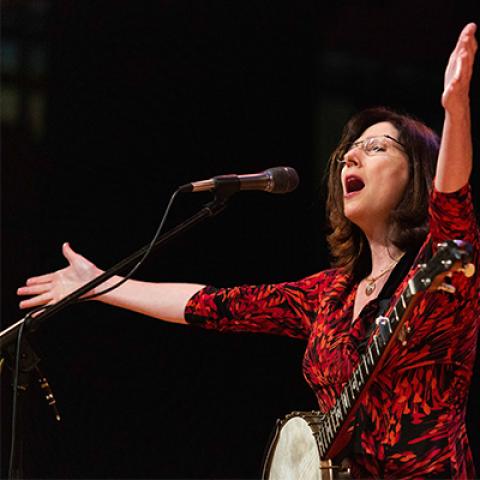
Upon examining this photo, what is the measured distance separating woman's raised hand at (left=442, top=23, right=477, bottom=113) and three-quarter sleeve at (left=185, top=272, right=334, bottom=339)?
874 millimetres

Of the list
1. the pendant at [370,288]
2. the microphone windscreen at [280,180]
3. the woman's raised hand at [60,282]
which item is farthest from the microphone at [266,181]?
the woman's raised hand at [60,282]

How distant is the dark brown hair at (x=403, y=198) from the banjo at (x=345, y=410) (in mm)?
382

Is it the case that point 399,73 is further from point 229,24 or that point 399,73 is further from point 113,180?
point 113,180

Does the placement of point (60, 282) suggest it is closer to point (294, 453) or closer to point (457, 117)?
point (294, 453)

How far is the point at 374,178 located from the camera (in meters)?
2.28

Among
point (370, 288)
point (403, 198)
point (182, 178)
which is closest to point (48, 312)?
point (370, 288)

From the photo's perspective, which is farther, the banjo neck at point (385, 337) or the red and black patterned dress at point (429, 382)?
the red and black patterned dress at point (429, 382)

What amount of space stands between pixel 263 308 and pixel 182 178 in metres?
1.32

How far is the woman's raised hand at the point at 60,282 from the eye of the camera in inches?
99.0

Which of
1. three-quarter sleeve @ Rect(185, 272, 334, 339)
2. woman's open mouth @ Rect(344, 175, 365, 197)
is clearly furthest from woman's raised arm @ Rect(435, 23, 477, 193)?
three-quarter sleeve @ Rect(185, 272, 334, 339)

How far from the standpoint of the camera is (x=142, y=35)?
12.0ft

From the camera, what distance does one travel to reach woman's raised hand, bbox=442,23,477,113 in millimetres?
1655

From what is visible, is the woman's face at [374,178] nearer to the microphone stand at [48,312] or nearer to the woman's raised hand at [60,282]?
the microphone stand at [48,312]

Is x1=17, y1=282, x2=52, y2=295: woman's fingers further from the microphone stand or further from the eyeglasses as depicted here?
the eyeglasses
